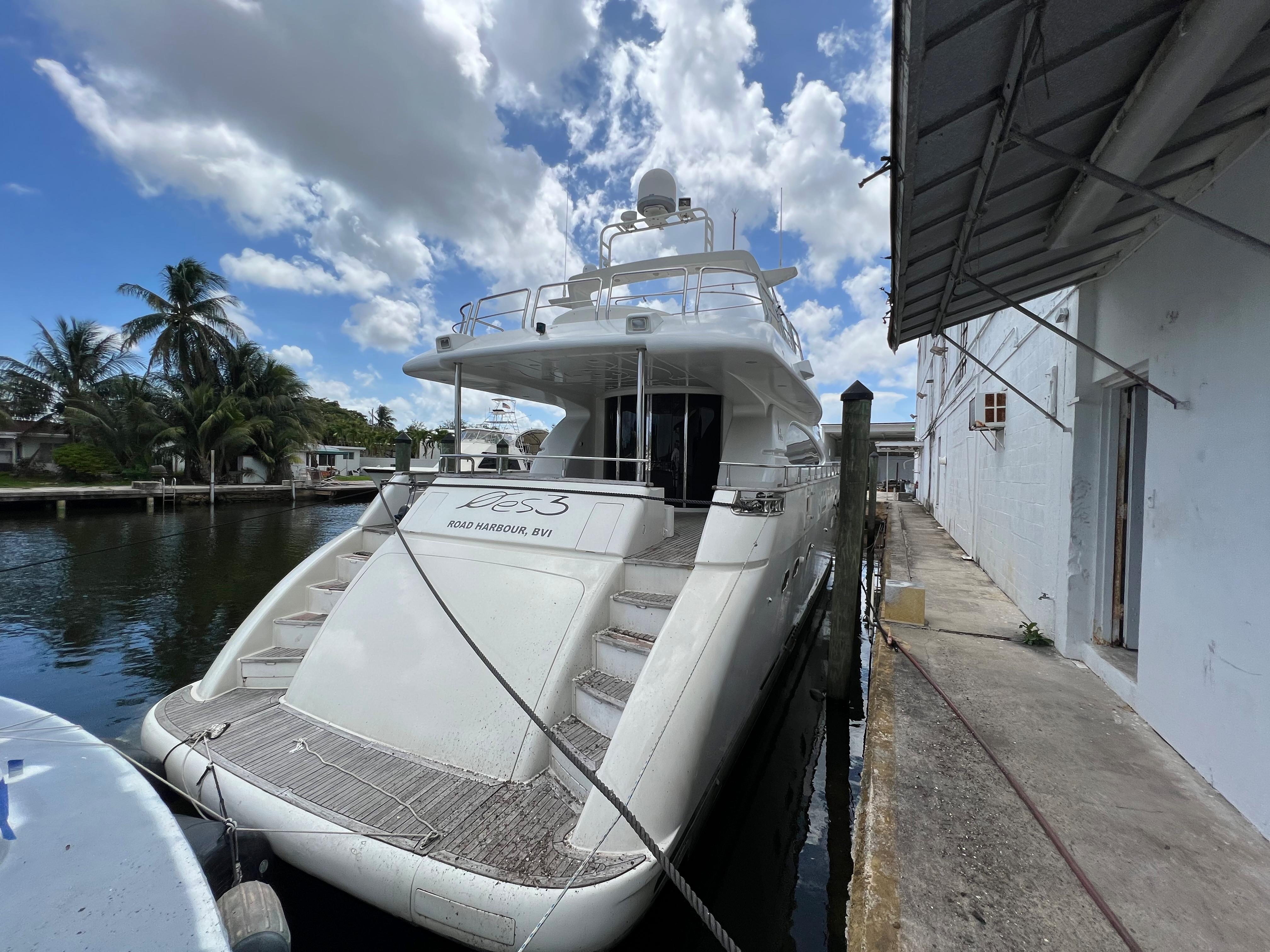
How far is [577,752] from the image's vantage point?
119 inches

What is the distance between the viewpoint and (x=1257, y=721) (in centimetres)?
263

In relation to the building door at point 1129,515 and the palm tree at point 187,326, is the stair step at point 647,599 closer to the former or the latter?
the building door at point 1129,515

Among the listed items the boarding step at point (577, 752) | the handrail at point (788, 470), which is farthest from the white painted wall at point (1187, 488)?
the boarding step at point (577, 752)

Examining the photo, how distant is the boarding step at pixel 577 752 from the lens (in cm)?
291

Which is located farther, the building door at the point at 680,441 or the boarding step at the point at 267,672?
the building door at the point at 680,441

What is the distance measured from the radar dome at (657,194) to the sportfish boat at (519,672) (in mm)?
2125

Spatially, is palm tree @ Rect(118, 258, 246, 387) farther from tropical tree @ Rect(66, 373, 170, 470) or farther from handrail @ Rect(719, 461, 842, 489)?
handrail @ Rect(719, 461, 842, 489)

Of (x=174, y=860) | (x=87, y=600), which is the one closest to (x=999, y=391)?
(x=174, y=860)

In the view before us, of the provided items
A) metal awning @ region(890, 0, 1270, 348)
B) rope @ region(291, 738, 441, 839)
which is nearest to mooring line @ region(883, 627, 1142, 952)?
rope @ region(291, 738, 441, 839)

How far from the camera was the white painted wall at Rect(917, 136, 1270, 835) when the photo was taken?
8.96 ft

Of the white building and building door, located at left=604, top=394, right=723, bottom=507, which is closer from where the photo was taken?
the white building

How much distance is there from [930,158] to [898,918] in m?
3.54

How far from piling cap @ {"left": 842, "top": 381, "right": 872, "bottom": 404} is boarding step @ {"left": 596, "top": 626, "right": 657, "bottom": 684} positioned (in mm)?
3251

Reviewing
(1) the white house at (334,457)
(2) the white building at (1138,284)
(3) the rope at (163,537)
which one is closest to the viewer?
(2) the white building at (1138,284)
